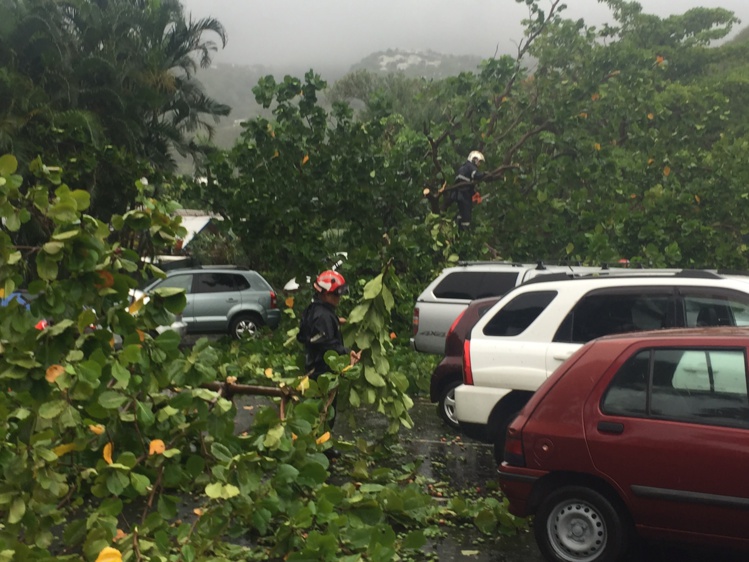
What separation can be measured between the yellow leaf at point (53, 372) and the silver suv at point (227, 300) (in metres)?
15.7

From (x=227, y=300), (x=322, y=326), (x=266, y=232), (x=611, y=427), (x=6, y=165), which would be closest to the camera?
(x=6, y=165)

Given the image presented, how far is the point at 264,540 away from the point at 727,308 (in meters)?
4.14

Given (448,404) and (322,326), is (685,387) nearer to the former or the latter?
(322,326)

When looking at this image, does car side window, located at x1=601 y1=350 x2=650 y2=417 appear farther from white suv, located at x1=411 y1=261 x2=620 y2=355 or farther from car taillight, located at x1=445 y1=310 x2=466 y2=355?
white suv, located at x1=411 y1=261 x2=620 y2=355

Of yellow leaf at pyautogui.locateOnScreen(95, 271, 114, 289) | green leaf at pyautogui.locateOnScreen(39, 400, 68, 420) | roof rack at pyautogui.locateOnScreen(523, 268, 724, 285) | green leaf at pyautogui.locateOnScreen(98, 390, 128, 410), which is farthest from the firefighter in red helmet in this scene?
green leaf at pyautogui.locateOnScreen(39, 400, 68, 420)

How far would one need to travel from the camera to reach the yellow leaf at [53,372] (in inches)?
178

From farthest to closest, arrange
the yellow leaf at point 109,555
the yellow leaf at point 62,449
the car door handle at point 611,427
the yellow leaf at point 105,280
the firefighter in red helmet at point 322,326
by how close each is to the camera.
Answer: the firefighter in red helmet at point 322,326 → the car door handle at point 611,427 → the yellow leaf at point 62,449 → the yellow leaf at point 105,280 → the yellow leaf at point 109,555

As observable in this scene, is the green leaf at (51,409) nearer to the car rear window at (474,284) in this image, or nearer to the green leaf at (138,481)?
the green leaf at (138,481)

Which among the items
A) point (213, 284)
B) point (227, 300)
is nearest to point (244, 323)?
point (227, 300)

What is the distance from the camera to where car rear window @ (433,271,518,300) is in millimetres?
12936

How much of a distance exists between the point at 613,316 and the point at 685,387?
226 cm

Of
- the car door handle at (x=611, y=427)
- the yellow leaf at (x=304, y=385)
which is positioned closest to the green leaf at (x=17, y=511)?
the yellow leaf at (x=304, y=385)

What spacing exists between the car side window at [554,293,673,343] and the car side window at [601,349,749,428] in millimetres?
2047

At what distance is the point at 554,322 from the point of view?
315 inches
